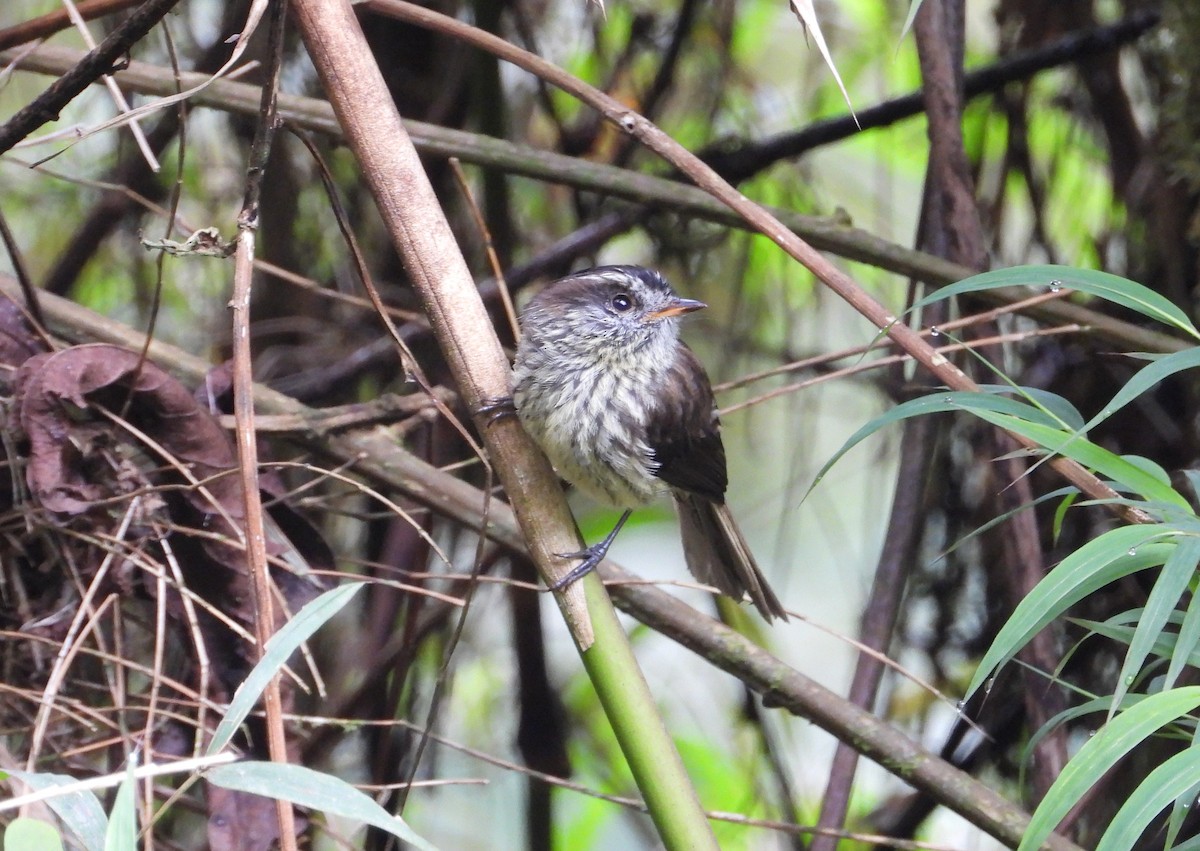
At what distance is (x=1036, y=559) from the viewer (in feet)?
8.56

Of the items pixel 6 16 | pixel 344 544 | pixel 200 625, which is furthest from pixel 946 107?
pixel 6 16

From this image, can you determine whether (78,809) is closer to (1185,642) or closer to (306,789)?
(306,789)

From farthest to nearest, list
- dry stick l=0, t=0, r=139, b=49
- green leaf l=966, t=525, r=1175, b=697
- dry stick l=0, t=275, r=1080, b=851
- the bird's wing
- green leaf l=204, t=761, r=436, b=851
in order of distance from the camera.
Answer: the bird's wing < dry stick l=0, t=275, r=1080, b=851 < dry stick l=0, t=0, r=139, b=49 < green leaf l=966, t=525, r=1175, b=697 < green leaf l=204, t=761, r=436, b=851

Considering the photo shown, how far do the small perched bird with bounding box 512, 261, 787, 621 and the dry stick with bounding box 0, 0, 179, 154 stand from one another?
1.04 metres

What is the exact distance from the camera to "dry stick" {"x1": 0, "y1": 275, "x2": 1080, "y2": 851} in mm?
2227

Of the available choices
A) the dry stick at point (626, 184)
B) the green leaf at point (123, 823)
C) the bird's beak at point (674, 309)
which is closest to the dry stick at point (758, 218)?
the dry stick at point (626, 184)

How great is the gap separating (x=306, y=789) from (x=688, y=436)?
1.67 m

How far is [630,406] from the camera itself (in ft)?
8.96

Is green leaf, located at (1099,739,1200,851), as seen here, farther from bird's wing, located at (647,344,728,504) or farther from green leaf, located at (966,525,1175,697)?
bird's wing, located at (647,344,728,504)

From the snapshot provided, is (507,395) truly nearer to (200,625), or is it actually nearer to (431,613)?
(200,625)

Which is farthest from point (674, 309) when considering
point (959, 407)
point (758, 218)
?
point (959, 407)

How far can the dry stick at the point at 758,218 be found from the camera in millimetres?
1644

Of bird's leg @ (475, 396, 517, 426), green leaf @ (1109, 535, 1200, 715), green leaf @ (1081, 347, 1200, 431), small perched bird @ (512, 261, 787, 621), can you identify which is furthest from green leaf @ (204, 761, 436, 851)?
small perched bird @ (512, 261, 787, 621)

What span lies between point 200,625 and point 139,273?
207 centimetres
